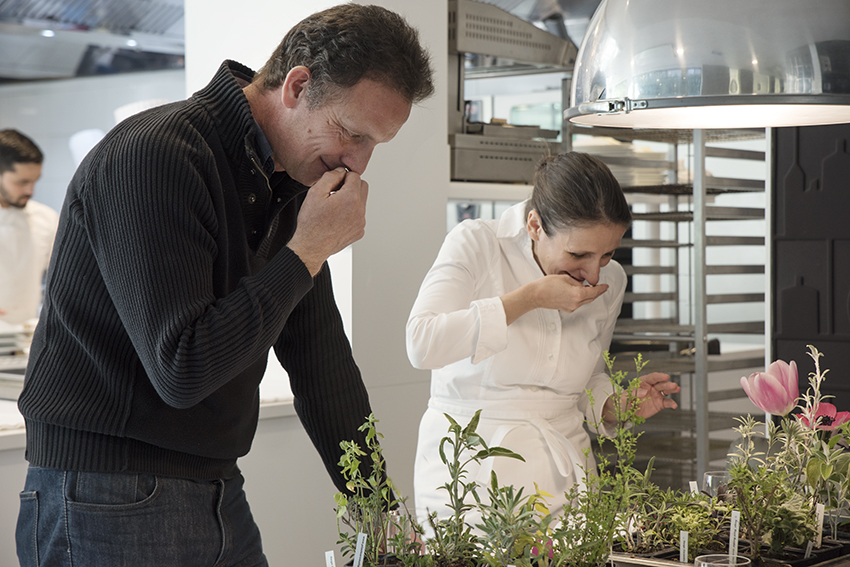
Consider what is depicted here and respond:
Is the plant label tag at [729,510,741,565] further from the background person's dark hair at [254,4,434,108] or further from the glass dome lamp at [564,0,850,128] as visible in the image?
the background person's dark hair at [254,4,434,108]

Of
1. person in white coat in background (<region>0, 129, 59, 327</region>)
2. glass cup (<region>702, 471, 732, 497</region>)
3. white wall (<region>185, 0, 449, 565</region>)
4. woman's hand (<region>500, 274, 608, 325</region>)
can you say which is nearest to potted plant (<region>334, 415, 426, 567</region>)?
glass cup (<region>702, 471, 732, 497</region>)

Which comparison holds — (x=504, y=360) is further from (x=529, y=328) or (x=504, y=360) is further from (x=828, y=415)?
(x=828, y=415)

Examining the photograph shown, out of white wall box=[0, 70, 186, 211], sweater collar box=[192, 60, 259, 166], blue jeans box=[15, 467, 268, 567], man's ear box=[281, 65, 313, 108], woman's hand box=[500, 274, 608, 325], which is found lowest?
blue jeans box=[15, 467, 268, 567]

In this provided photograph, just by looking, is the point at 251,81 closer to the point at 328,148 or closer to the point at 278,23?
the point at 328,148

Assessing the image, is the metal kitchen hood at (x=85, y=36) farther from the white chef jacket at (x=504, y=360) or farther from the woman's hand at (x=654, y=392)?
the woman's hand at (x=654, y=392)

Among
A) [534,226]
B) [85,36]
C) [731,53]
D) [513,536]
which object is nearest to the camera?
[513,536]

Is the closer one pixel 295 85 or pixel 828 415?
pixel 295 85

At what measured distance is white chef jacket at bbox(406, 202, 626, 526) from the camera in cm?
215

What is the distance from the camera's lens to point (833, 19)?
1.23 metres

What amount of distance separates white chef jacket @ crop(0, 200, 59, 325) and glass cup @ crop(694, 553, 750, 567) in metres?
4.79

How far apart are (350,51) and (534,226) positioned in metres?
1.02

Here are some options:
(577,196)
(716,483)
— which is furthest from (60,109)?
(716,483)

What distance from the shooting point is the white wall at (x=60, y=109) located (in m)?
8.16

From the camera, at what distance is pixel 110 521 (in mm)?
1392
